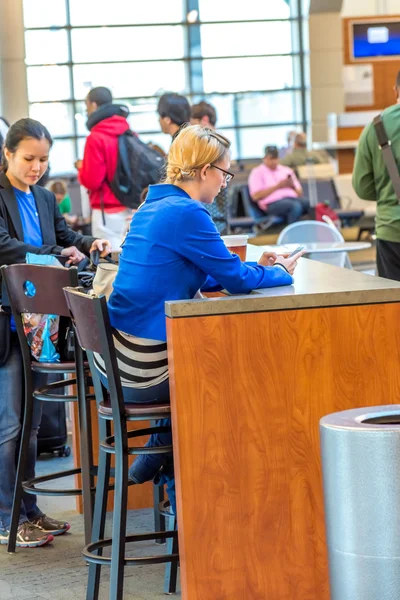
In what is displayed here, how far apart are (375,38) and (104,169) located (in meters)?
14.1

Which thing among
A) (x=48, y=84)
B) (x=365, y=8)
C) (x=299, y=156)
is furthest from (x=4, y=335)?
(x=365, y=8)

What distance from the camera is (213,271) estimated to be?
2.53m

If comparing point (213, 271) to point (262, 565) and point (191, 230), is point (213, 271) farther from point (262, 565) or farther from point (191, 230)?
point (262, 565)

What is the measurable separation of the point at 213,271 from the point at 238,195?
976 cm

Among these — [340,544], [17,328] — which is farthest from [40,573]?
[340,544]

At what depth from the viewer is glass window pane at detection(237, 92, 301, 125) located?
19.0 metres

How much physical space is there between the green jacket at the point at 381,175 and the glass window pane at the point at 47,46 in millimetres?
14479

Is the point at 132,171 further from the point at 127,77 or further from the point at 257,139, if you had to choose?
the point at 257,139

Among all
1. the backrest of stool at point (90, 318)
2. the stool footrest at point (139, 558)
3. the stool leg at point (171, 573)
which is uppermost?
the backrest of stool at point (90, 318)

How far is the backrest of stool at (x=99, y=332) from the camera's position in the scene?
8.09 ft

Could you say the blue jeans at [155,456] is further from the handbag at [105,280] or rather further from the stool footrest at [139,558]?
the handbag at [105,280]

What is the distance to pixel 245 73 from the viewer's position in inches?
757

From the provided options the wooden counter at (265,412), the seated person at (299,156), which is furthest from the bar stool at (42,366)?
the seated person at (299,156)

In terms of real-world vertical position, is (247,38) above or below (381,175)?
above
